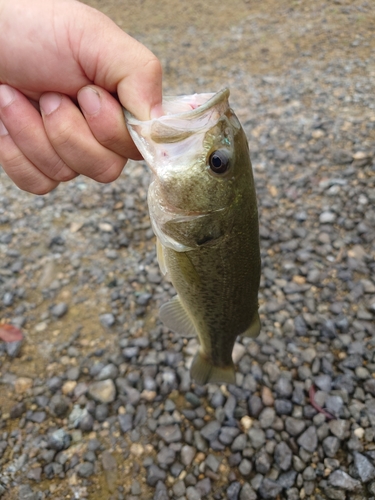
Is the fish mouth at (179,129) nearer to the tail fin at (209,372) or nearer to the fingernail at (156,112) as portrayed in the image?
the fingernail at (156,112)

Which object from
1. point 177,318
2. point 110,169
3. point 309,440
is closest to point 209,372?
point 177,318

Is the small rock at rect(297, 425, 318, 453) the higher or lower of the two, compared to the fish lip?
lower

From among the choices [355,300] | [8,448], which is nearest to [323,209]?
Result: [355,300]

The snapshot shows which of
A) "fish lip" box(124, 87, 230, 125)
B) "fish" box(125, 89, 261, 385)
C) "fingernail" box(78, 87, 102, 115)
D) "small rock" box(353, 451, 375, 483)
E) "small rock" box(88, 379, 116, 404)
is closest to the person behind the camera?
"fish lip" box(124, 87, 230, 125)

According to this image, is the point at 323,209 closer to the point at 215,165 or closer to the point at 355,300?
the point at 355,300

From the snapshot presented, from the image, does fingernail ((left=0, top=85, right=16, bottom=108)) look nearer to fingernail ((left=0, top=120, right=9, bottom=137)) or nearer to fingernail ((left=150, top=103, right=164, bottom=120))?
fingernail ((left=0, top=120, right=9, bottom=137))

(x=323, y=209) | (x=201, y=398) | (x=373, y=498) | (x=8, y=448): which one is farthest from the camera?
(x=323, y=209)

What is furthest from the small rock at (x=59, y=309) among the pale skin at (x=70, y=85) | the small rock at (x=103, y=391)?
the pale skin at (x=70, y=85)

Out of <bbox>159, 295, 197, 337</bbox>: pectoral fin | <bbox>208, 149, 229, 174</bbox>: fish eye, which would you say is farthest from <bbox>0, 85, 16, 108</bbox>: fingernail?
<bbox>159, 295, 197, 337</bbox>: pectoral fin
